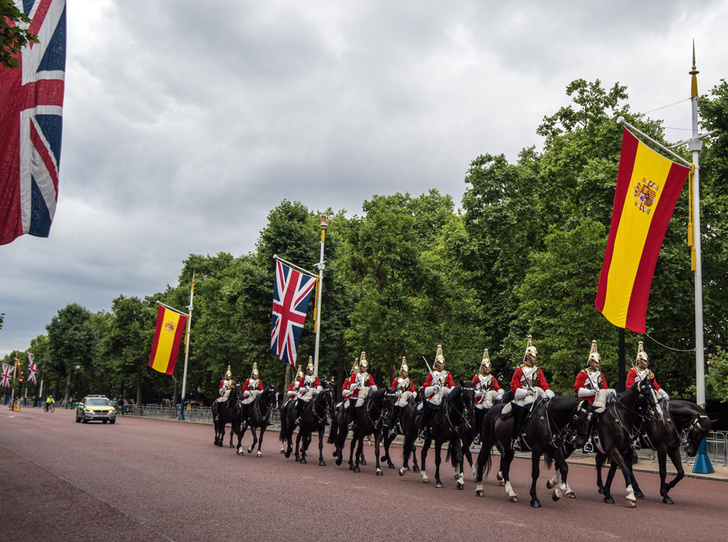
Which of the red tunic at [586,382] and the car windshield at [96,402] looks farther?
the car windshield at [96,402]

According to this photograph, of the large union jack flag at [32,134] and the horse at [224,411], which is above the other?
the large union jack flag at [32,134]

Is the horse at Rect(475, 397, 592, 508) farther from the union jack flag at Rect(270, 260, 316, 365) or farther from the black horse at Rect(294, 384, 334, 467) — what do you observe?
the union jack flag at Rect(270, 260, 316, 365)

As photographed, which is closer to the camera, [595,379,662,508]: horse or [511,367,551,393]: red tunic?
[595,379,662,508]: horse

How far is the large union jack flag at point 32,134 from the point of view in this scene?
11.1 meters

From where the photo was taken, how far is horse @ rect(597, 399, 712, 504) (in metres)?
12.8

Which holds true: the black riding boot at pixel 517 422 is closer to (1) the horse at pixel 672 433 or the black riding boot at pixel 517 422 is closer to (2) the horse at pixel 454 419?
(2) the horse at pixel 454 419

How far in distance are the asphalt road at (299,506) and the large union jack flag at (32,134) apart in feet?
15.8

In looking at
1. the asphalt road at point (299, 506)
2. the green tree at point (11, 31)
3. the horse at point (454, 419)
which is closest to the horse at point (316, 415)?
the asphalt road at point (299, 506)

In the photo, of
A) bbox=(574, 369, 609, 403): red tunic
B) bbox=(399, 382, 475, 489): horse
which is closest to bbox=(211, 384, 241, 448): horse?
bbox=(399, 382, 475, 489): horse

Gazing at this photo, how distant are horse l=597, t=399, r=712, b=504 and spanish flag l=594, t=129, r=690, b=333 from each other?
5030 mm

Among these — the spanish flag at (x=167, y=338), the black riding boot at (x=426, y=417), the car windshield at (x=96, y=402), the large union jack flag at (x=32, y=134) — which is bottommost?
the car windshield at (x=96, y=402)

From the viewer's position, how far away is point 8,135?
1112 cm

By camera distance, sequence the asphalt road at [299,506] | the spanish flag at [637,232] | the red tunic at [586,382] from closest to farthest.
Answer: the asphalt road at [299,506]
the red tunic at [586,382]
the spanish flag at [637,232]

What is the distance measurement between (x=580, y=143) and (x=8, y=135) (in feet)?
95.9
